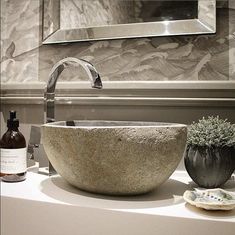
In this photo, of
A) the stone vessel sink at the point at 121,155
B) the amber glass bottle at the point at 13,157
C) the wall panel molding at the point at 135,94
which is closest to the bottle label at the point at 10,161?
the amber glass bottle at the point at 13,157

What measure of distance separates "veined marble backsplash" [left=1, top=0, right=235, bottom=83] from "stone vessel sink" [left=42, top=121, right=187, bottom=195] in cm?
28

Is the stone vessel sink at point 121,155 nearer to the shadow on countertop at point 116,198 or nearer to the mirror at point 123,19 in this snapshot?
the shadow on countertop at point 116,198

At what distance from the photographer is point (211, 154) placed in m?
0.54

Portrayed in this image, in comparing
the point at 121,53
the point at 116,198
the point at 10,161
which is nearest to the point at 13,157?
the point at 10,161

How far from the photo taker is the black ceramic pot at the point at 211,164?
54cm

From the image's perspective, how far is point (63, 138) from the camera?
51 cm

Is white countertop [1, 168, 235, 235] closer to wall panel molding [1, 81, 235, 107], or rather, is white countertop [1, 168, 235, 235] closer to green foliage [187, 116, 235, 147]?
green foliage [187, 116, 235, 147]

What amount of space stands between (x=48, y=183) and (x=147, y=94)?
13.0 inches

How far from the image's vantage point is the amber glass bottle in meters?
0.60

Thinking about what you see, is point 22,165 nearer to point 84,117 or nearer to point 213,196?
point 84,117

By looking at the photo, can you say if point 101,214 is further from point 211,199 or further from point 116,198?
point 211,199

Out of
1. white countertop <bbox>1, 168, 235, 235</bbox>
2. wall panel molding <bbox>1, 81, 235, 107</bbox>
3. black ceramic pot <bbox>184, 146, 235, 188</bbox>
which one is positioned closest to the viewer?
white countertop <bbox>1, 168, 235, 235</bbox>

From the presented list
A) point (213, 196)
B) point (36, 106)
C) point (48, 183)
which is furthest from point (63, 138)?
point (36, 106)

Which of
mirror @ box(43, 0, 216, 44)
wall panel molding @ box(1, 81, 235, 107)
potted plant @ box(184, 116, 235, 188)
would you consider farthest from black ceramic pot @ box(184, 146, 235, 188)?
mirror @ box(43, 0, 216, 44)
